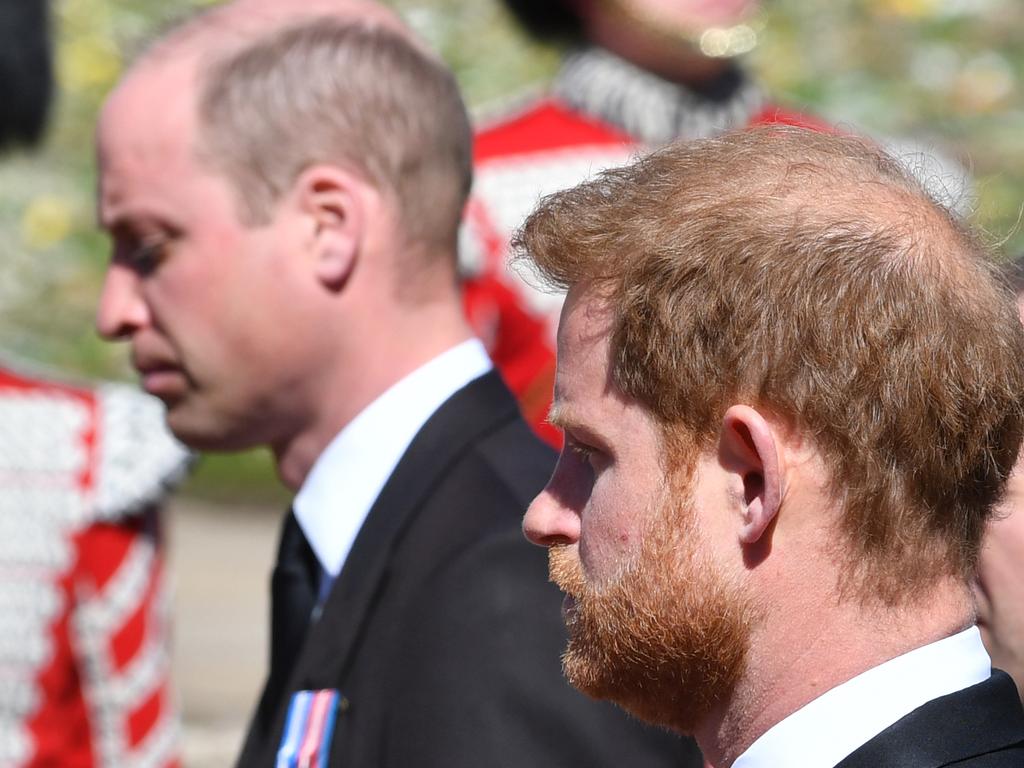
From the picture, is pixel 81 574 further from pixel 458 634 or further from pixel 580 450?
pixel 580 450

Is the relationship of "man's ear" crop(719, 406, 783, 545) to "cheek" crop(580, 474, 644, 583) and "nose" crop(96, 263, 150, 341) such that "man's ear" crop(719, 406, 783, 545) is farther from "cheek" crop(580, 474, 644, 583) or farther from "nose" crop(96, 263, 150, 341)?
"nose" crop(96, 263, 150, 341)

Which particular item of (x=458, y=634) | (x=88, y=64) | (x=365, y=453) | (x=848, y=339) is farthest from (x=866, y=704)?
(x=88, y=64)

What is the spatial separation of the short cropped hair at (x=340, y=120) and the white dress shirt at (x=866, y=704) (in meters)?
1.21

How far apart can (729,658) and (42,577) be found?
1.93 meters

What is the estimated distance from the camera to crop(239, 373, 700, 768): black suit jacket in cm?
190

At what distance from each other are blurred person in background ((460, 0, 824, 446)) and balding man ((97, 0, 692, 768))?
3.99 feet

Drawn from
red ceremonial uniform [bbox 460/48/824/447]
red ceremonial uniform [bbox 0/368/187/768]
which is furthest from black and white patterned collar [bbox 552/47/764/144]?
red ceremonial uniform [bbox 0/368/187/768]

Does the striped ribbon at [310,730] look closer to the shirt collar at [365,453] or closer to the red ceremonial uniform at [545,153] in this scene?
the shirt collar at [365,453]

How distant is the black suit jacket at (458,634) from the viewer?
1896 mm

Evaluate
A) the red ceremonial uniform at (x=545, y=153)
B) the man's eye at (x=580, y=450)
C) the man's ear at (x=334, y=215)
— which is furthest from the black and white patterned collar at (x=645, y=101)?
the man's eye at (x=580, y=450)

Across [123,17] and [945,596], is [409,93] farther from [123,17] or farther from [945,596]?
[123,17]

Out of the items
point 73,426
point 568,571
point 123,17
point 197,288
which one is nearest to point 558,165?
point 73,426

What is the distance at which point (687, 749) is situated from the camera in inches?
80.2

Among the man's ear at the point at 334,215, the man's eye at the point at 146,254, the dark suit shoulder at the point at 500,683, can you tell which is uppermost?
the man's ear at the point at 334,215
